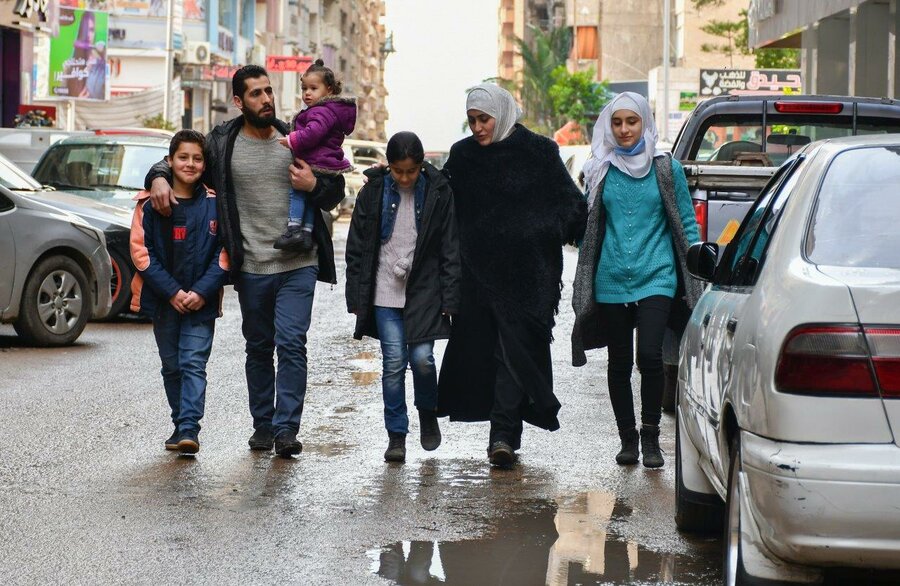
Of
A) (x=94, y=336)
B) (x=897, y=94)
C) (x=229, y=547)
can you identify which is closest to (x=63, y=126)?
(x=897, y=94)

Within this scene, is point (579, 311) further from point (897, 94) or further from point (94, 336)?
point (897, 94)

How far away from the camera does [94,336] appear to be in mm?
14578

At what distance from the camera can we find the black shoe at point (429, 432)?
8.33 metres

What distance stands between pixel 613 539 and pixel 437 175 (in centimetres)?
247

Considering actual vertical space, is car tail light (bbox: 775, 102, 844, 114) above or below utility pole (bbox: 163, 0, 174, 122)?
below

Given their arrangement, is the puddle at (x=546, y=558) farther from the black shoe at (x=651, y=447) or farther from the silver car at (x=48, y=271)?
the silver car at (x=48, y=271)

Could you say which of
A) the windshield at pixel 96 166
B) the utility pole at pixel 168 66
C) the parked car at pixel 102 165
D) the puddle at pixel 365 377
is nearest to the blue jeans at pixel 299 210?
the puddle at pixel 365 377

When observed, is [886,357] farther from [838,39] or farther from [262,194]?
[838,39]

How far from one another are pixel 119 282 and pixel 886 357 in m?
12.2

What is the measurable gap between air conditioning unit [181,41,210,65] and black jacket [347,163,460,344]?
42.0m

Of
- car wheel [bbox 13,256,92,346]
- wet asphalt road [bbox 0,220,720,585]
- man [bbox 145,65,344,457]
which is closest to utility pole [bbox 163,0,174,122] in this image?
car wheel [bbox 13,256,92,346]

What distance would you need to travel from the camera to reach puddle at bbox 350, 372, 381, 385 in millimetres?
11469

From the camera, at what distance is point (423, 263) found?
26.7 feet

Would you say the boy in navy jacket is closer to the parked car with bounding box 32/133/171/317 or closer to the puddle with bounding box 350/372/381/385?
the puddle with bounding box 350/372/381/385
